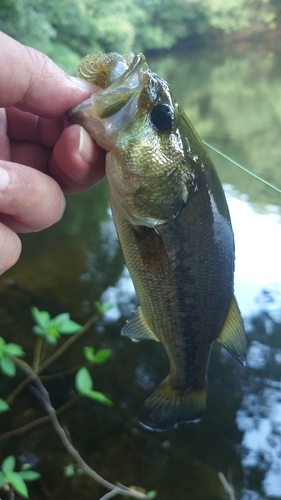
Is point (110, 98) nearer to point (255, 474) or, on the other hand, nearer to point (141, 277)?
point (141, 277)

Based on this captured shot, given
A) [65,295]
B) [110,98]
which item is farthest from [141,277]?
[65,295]

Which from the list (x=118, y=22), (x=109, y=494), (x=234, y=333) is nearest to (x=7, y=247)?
(x=234, y=333)

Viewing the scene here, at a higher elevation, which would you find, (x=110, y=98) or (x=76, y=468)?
(x=110, y=98)

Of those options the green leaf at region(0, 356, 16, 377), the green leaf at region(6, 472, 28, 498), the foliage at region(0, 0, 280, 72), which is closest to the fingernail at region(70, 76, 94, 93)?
the green leaf at region(0, 356, 16, 377)

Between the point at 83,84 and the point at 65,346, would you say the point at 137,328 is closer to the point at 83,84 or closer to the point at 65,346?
the point at 83,84

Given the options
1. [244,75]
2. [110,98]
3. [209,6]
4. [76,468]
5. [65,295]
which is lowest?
[76,468]

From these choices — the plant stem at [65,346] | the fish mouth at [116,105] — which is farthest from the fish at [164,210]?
the plant stem at [65,346]

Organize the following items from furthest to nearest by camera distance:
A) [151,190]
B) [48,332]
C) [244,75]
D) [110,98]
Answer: [244,75] → [48,332] → [151,190] → [110,98]

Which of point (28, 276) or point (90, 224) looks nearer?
point (28, 276)
